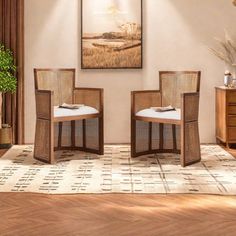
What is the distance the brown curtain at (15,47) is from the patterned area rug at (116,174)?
0.64 m

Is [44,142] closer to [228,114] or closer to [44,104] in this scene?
[44,104]

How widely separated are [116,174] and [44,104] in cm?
121

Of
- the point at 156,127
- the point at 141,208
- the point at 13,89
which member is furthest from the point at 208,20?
the point at 141,208

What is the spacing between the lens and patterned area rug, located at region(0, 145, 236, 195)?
483 cm

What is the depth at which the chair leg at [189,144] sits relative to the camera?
5824 millimetres

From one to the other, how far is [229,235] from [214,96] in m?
4.10

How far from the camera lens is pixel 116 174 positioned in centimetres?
545

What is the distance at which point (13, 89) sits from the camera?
23.1 ft

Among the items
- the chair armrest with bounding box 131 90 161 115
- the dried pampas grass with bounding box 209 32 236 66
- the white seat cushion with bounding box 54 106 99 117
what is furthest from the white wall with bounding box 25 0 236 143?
the white seat cushion with bounding box 54 106 99 117

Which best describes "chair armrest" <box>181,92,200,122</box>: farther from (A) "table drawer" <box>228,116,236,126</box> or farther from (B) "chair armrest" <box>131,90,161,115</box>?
(A) "table drawer" <box>228,116,236,126</box>

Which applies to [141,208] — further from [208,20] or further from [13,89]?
[208,20]

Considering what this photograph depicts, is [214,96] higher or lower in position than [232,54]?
lower

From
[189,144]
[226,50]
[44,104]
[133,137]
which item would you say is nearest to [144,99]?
[133,137]

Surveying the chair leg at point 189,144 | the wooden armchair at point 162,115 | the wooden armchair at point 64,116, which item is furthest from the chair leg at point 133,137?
the chair leg at point 189,144
